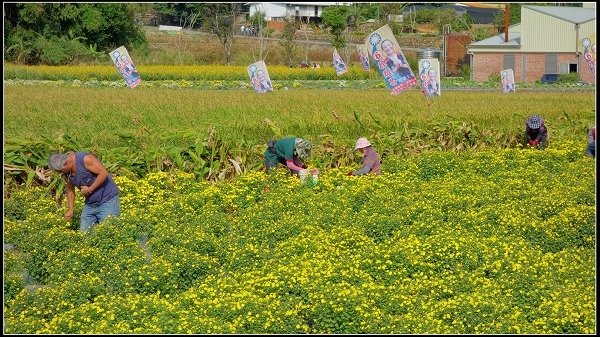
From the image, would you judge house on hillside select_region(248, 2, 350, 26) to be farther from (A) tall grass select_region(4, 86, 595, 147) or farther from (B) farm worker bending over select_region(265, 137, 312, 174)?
(B) farm worker bending over select_region(265, 137, 312, 174)

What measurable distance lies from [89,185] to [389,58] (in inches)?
493

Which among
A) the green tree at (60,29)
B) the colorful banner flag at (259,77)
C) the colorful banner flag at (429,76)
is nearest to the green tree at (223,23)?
the green tree at (60,29)

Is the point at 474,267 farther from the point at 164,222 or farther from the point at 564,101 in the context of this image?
the point at 564,101

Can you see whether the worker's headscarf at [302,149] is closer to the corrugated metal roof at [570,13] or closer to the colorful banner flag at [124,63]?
the colorful banner flag at [124,63]

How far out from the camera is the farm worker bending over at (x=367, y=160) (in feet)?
56.8

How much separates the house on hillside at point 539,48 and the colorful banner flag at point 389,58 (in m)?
36.7

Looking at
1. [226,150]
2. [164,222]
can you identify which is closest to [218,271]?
[164,222]

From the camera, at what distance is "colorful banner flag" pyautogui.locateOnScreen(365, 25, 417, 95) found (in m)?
24.6

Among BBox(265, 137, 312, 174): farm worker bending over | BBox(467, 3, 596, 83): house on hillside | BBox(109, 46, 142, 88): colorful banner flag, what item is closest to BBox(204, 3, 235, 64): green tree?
BBox(467, 3, 596, 83): house on hillside

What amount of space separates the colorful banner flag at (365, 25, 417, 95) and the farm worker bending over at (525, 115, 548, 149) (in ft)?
12.3

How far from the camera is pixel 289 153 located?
678 inches

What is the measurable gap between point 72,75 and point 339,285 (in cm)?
4288

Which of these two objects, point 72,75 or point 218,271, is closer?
point 218,271

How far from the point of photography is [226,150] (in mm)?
18766
